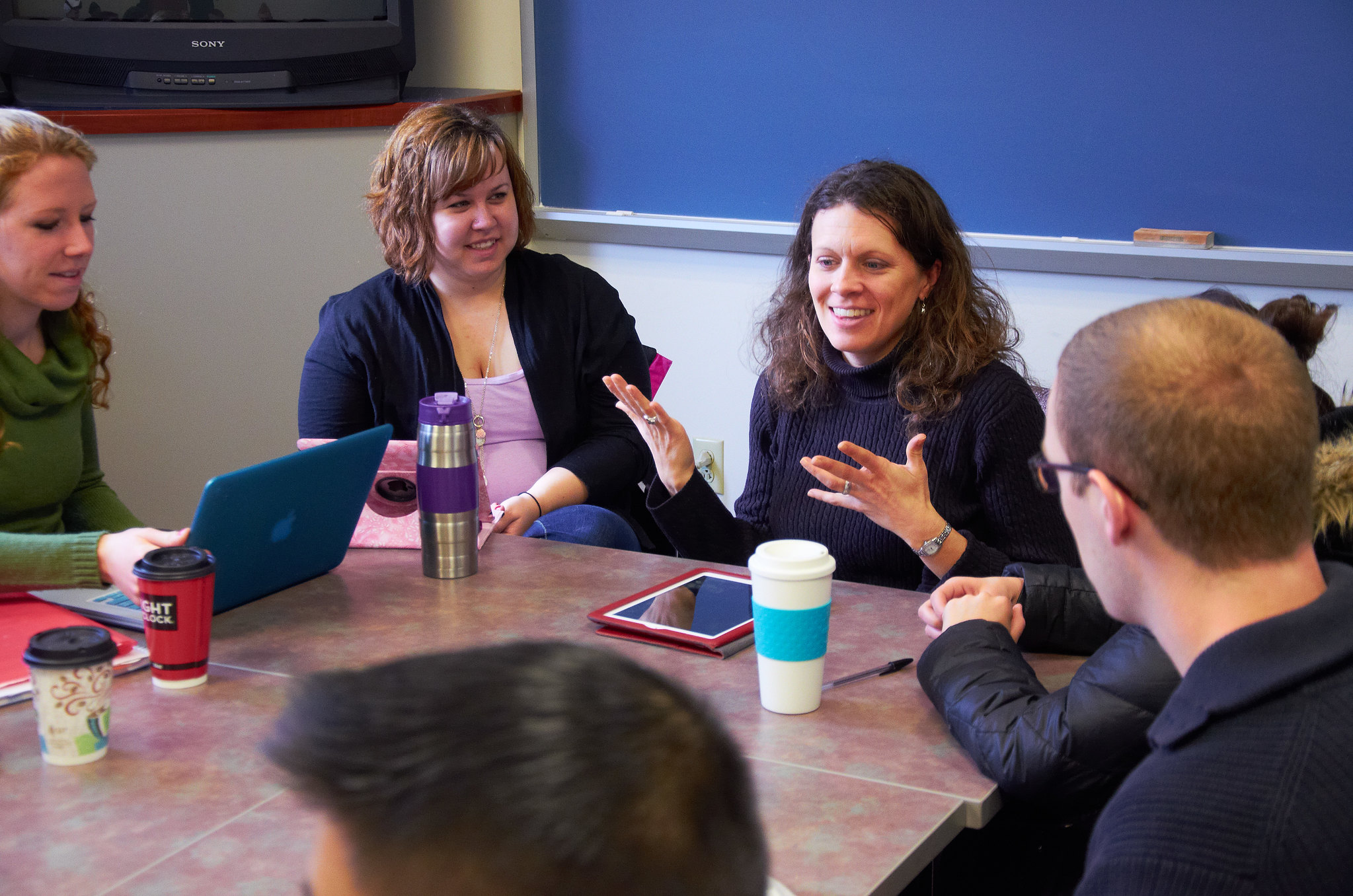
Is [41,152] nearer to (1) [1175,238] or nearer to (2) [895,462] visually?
(2) [895,462]

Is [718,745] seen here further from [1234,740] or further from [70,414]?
[70,414]

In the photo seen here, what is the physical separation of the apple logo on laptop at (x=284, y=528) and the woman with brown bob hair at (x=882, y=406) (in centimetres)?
55

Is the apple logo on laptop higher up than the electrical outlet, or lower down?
higher up

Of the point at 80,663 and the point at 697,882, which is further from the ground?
the point at 697,882

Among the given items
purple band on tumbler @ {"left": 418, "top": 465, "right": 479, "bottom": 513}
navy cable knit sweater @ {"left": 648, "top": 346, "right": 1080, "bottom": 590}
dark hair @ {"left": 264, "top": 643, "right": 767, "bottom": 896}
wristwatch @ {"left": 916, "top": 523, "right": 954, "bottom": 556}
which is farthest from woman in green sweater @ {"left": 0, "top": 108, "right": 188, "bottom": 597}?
dark hair @ {"left": 264, "top": 643, "right": 767, "bottom": 896}

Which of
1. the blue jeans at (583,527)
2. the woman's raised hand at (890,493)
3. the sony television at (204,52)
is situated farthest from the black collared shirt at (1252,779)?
the sony television at (204,52)

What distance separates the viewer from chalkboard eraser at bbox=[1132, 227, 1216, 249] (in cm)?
291

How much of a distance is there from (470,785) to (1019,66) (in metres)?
2.96

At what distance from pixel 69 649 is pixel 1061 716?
94cm

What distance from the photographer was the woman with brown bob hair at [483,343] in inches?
92.1

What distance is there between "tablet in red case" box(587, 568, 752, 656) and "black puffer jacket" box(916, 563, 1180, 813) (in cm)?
28

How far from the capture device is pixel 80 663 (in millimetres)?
1200

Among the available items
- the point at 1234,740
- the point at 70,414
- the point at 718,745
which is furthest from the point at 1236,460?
the point at 70,414

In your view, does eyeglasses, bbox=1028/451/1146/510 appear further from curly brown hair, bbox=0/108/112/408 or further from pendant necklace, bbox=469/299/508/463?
curly brown hair, bbox=0/108/112/408
